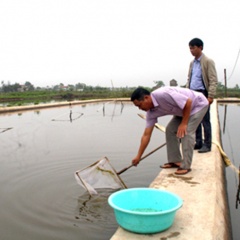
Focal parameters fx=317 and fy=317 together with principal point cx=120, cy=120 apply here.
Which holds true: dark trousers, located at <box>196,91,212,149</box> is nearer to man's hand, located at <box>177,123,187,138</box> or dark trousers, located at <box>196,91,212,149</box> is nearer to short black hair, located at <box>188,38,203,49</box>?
short black hair, located at <box>188,38,203,49</box>

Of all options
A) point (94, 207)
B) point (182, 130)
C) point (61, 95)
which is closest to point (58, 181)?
point (94, 207)

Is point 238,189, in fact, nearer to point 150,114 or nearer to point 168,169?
point 168,169

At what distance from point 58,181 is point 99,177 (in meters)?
1.04

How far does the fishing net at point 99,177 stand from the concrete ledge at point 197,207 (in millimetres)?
585

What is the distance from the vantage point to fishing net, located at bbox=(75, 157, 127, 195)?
3725 mm

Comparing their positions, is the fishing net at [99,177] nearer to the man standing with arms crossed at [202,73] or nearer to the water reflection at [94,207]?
the water reflection at [94,207]

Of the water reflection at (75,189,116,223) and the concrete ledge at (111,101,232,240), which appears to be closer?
the concrete ledge at (111,101,232,240)

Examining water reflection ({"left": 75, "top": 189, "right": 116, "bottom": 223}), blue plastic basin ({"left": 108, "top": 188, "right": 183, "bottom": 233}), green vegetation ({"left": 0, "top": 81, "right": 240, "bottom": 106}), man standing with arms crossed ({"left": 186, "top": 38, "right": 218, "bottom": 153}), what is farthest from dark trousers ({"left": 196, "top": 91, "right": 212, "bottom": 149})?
green vegetation ({"left": 0, "top": 81, "right": 240, "bottom": 106})

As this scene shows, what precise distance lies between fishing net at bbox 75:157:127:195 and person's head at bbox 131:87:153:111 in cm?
96

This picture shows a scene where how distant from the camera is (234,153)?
21.5 ft

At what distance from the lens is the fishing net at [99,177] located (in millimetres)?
3725

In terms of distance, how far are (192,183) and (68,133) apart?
21.2 feet

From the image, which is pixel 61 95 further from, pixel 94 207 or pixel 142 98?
pixel 142 98

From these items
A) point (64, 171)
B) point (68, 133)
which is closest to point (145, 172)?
point (64, 171)
